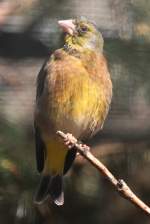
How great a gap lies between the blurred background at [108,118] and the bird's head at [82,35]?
0.16 metres

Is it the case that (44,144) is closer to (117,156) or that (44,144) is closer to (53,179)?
(53,179)

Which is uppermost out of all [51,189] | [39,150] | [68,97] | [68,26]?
[68,26]

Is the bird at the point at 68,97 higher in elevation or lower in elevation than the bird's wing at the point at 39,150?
higher

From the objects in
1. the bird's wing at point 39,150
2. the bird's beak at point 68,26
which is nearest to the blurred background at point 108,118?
the bird's wing at point 39,150

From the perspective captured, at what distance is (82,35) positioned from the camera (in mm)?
3102

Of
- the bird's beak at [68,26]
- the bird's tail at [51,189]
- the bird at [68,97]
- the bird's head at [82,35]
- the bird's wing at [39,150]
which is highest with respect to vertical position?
the bird's beak at [68,26]

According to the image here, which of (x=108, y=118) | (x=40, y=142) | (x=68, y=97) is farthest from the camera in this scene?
(x=108, y=118)

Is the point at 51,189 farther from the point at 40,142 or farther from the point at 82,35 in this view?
the point at 82,35

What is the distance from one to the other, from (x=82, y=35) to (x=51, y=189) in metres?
0.53

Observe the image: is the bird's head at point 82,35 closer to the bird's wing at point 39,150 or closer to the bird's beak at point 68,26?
the bird's beak at point 68,26

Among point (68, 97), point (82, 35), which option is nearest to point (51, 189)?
point (68, 97)

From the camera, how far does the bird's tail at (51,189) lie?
3.05m

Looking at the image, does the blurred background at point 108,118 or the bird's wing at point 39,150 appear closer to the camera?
the bird's wing at point 39,150

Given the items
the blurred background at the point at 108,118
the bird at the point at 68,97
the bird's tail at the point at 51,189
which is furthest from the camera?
the blurred background at the point at 108,118
